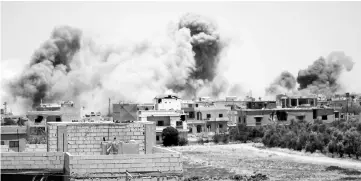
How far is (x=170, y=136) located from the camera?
47.3 metres

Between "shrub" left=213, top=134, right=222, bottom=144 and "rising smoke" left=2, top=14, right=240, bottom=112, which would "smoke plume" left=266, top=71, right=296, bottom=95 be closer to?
"rising smoke" left=2, top=14, right=240, bottom=112

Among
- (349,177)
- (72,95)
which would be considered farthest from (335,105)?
(349,177)

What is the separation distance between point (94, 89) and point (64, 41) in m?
8.17

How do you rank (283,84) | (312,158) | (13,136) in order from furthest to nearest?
(283,84) < (312,158) < (13,136)

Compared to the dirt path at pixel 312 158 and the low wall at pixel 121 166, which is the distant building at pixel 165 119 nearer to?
the dirt path at pixel 312 158

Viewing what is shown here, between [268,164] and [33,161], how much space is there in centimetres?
2441

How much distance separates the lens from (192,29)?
88.2m

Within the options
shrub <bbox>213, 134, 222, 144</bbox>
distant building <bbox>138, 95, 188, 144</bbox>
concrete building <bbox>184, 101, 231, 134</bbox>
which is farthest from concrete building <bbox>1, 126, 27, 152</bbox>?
concrete building <bbox>184, 101, 231, 134</bbox>

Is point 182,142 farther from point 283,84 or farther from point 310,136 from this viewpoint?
point 283,84

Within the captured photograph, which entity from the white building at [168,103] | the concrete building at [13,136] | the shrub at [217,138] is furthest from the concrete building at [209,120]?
the concrete building at [13,136]

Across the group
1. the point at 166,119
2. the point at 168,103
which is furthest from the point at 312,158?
the point at 168,103

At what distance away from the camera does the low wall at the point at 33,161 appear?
12.0m

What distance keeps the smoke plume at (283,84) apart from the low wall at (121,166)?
267 ft

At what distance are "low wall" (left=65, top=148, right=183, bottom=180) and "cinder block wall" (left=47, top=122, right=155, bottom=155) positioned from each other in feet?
6.83
